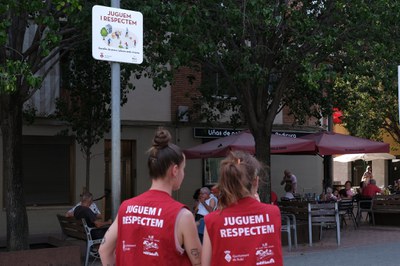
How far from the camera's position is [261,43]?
1312cm

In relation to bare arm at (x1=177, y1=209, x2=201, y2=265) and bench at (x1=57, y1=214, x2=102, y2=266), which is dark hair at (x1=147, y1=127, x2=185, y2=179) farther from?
bench at (x1=57, y1=214, x2=102, y2=266)

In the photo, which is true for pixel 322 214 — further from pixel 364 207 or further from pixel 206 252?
pixel 206 252

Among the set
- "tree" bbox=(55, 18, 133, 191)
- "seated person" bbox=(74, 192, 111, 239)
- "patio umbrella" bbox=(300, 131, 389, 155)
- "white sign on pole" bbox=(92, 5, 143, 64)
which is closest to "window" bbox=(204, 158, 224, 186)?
"patio umbrella" bbox=(300, 131, 389, 155)

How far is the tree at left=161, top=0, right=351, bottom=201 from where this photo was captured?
10.6 metres

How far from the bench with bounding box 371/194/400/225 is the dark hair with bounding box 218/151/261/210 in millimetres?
13755

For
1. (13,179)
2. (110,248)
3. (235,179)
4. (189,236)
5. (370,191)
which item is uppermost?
(235,179)

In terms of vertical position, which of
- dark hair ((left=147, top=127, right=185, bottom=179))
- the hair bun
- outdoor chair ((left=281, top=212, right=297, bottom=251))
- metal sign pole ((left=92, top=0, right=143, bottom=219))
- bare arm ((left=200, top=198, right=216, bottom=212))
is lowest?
outdoor chair ((left=281, top=212, right=297, bottom=251))

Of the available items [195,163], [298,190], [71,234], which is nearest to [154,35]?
[71,234]

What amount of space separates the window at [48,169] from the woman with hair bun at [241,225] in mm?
13086

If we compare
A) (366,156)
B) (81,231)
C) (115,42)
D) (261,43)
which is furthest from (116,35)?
(366,156)

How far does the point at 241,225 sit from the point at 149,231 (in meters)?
0.51

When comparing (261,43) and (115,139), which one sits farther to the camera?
(261,43)

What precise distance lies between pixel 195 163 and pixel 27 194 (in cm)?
556

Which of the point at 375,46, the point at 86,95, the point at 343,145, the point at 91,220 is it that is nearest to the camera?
the point at 91,220
